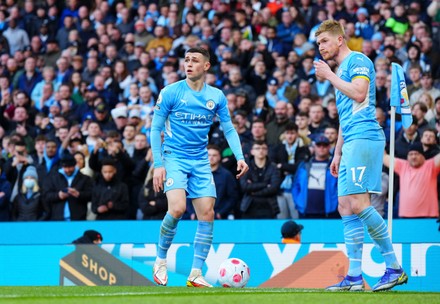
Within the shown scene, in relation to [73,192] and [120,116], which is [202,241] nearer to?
[73,192]

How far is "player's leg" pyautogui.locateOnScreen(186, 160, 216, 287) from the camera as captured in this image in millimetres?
11148

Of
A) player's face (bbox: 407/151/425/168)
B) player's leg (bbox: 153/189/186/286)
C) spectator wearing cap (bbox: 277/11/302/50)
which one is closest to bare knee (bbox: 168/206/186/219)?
player's leg (bbox: 153/189/186/286)

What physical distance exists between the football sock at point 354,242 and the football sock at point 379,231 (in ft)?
0.75

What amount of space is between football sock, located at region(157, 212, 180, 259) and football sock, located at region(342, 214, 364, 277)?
211cm

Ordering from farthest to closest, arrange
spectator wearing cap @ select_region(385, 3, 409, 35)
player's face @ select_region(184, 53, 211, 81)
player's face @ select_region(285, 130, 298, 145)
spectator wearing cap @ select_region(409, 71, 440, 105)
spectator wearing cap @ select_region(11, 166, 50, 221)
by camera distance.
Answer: spectator wearing cap @ select_region(385, 3, 409, 35) < spectator wearing cap @ select_region(11, 166, 50, 221) < spectator wearing cap @ select_region(409, 71, 440, 105) < player's face @ select_region(285, 130, 298, 145) < player's face @ select_region(184, 53, 211, 81)

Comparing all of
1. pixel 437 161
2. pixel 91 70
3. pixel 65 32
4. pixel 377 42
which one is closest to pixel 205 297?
pixel 437 161

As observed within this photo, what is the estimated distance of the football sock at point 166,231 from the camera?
1118cm

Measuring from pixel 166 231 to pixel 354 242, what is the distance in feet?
7.74

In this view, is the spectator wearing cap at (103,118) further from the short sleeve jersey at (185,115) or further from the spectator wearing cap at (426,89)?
the short sleeve jersey at (185,115)

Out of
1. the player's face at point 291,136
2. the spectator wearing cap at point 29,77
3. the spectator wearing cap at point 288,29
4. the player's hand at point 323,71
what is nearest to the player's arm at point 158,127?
the player's hand at point 323,71

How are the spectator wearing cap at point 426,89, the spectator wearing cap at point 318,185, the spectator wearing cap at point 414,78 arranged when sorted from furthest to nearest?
the spectator wearing cap at point 414,78 < the spectator wearing cap at point 426,89 < the spectator wearing cap at point 318,185

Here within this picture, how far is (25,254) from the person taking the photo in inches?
577

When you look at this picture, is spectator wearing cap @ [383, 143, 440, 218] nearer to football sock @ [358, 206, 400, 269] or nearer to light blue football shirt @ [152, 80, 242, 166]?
light blue football shirt @ [152, 80, 242, 166]

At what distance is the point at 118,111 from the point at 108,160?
99.9 inches
